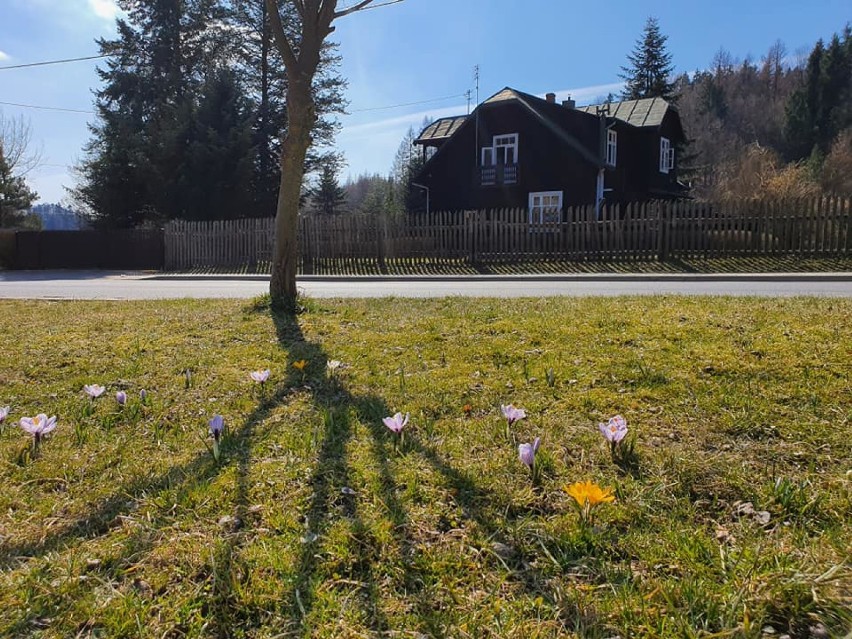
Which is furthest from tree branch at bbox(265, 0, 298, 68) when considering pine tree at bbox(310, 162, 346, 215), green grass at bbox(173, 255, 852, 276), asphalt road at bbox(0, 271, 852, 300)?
pine tree at bbox(310, 162, 346, 215)

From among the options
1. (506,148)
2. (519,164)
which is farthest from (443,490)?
(506,148)

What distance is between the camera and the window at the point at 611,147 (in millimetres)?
29016

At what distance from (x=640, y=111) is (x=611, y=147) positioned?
528 centimetres

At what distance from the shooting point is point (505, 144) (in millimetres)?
29781

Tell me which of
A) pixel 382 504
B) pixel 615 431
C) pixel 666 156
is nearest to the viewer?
pixel 382 504

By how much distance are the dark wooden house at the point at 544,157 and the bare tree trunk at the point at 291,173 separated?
68.2 feet

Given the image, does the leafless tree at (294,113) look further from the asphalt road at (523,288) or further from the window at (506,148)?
the window at (506,148)

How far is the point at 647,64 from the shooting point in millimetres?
49312

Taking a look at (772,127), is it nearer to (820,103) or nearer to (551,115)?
(820,103)

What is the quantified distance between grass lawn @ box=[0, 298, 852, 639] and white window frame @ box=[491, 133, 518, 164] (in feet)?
84.8

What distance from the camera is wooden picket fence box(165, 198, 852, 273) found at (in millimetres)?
17156

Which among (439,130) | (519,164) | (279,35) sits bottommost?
(279,35)

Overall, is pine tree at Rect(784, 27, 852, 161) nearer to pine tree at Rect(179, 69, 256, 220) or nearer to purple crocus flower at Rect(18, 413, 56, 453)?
pine tree at Rect(179, 69, 256, 220)

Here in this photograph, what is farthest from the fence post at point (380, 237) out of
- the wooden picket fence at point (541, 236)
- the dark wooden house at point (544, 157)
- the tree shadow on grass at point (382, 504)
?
the tree shadow on grass at point (382, 504)
